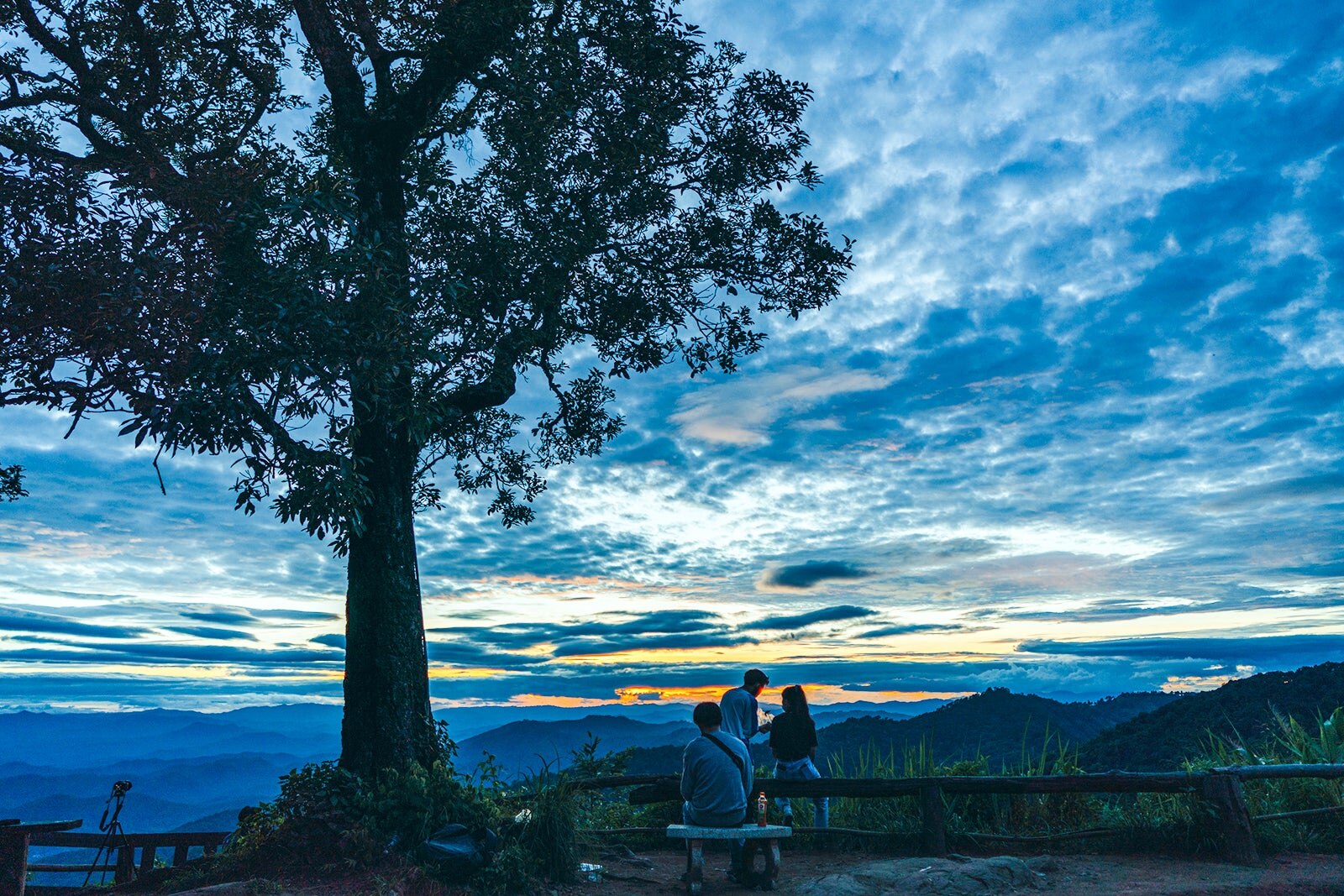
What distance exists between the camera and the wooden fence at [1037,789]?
10016 mm

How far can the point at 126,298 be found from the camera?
27.7 feet

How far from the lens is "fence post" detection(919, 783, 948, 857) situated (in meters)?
10.7

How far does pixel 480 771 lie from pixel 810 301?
363 inches

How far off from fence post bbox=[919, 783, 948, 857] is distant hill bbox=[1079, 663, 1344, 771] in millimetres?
35373

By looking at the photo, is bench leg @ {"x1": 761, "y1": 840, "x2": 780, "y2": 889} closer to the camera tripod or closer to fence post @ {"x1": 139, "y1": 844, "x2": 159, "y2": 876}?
the camera tripod

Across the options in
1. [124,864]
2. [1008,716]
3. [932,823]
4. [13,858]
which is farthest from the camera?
[1008,716]

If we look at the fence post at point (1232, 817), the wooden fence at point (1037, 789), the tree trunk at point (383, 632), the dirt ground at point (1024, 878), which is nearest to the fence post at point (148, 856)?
the tree trunk at point (383, 632)

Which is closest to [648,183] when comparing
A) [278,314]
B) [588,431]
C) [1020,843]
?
[588,431]

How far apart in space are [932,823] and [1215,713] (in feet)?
153

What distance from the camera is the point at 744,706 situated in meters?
11.5

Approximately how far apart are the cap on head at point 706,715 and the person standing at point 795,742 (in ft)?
12.0

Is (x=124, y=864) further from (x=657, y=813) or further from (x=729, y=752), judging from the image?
(x=729, y=752)

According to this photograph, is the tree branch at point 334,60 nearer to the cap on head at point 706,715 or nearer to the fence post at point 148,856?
the cap on head at point 706,715

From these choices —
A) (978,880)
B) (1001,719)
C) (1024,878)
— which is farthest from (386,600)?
(1001,719)
